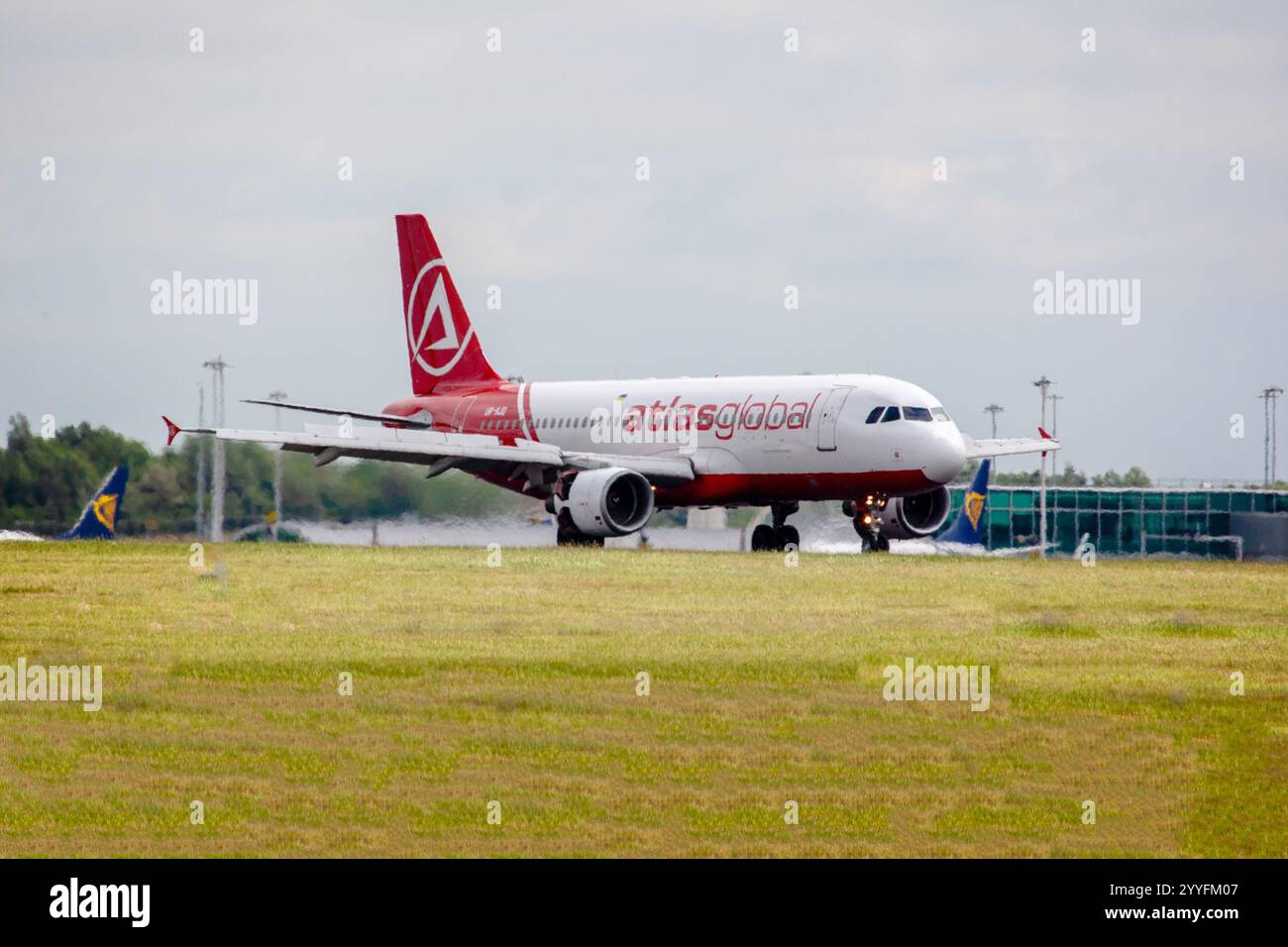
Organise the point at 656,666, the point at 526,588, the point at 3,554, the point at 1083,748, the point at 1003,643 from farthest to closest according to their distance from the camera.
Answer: the point at 3,554 → the point at 526,588 → the point at 1003,643 → the point at 656,666 → the point at 1083,748

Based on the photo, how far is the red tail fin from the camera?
57.1 metres

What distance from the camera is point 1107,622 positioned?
89.9ft

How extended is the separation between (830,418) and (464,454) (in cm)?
885

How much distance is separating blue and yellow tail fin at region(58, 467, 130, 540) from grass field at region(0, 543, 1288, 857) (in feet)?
74.4

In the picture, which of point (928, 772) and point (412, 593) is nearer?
point (928, 772)

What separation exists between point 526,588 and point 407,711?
1318 centimetres

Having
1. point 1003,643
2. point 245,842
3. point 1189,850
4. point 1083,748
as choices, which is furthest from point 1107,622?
point 245,842

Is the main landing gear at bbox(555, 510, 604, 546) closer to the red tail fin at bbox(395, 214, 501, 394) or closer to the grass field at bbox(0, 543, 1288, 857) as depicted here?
the red tail fin at bbox(395, 214, 501, 394)

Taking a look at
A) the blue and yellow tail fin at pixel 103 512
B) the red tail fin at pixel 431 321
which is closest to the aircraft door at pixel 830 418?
the red tail fin at pixel 431 321

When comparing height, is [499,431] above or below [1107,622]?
above

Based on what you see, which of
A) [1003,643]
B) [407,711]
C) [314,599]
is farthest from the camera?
[314,599]

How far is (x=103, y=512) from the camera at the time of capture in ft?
176

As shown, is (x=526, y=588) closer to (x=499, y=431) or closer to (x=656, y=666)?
(x=656, y=666)

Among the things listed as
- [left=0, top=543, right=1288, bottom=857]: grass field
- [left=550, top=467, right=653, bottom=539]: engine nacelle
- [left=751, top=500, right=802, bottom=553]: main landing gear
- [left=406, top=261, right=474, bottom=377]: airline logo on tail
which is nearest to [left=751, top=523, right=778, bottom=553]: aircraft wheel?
[left=751, top=500, right=802, bottom=553]: main landing gear
